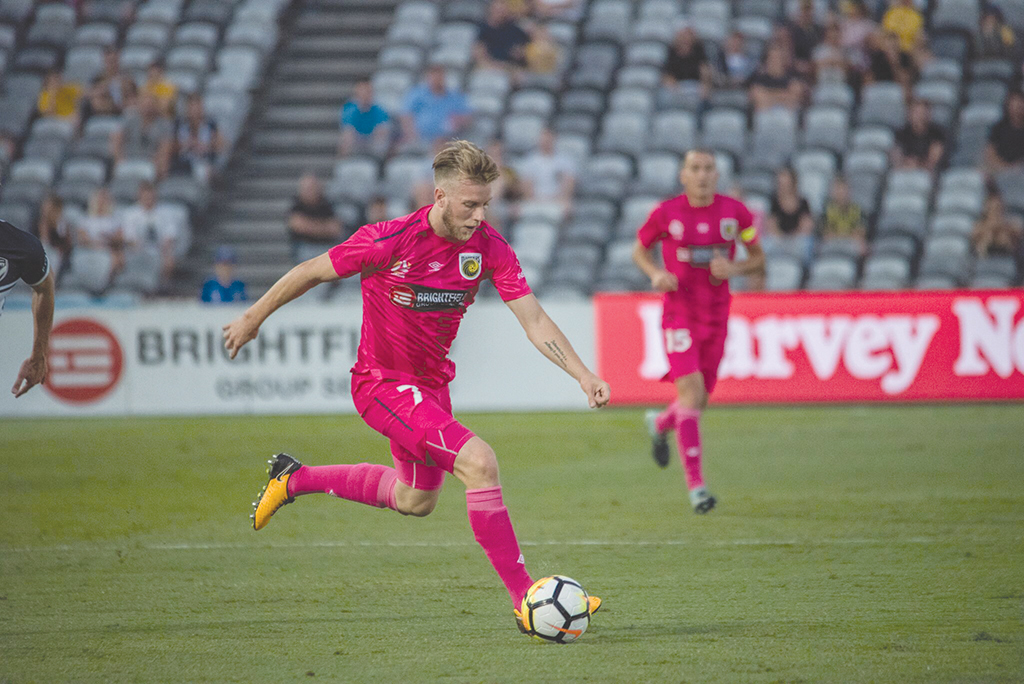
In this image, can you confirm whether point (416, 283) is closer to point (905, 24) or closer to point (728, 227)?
point (728, 227)

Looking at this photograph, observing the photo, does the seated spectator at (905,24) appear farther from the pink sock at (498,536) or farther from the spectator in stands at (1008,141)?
the pink sock at (498,536)

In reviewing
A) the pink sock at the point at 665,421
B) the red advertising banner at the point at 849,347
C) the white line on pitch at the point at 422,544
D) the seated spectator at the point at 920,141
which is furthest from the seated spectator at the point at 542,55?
the white line on pitch at the point at 422,544

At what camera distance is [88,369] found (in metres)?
14.8

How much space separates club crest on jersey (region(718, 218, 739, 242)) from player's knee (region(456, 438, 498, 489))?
157 inches

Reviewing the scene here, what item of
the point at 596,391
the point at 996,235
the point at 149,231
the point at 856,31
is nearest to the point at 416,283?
the point at 596,391

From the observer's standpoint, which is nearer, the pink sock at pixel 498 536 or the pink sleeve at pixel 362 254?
the pink sock at pixel 498 536

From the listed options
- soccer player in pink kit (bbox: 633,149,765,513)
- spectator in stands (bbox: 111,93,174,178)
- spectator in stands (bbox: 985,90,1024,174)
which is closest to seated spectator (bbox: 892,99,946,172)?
spectator in stands (bbox: 985,90,1024,174)

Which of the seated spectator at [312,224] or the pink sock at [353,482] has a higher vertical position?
the pink sock at [353,482]

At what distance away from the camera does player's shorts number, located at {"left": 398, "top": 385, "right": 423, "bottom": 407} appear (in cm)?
533

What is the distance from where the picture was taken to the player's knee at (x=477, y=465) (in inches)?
196

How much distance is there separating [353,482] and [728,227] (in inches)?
142

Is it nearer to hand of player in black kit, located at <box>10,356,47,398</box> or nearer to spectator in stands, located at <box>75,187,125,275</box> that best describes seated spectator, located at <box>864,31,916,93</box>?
spectator in stands, located at <box>75,187,125,275</box>

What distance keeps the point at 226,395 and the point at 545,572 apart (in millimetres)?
9315

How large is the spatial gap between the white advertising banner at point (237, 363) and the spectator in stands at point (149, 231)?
9.56 ft
